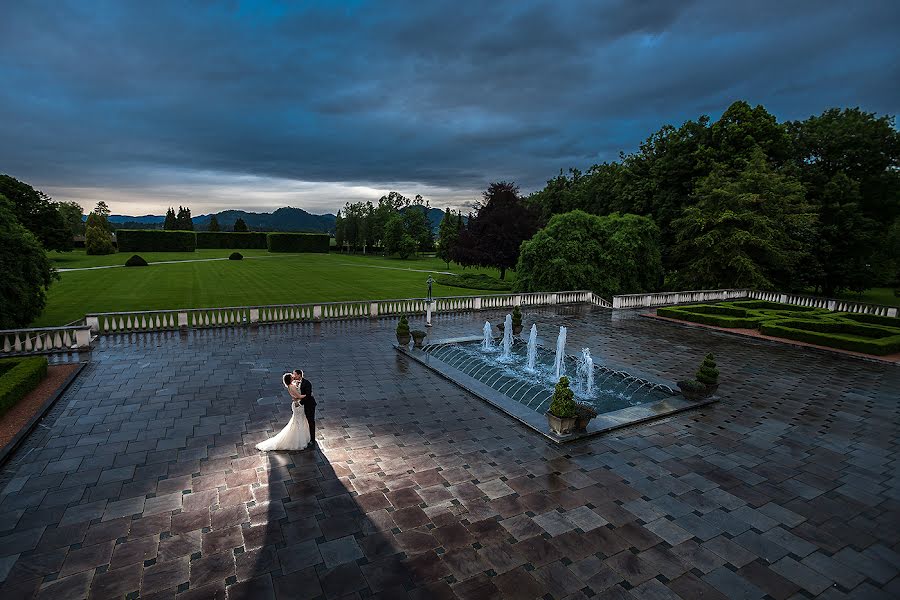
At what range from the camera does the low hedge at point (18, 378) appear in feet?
35.5

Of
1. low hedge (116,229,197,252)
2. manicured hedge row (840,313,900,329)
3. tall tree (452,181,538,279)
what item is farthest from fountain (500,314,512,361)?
low hedge (116,229,197,252)

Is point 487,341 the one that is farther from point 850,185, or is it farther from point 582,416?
point 850,185

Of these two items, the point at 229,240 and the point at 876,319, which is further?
the point at 229,240

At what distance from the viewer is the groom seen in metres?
9.27

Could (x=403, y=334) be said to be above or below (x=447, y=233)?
below

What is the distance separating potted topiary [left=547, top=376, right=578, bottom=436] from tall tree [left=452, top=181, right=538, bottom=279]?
130 ft

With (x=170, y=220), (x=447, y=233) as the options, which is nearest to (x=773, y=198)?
(x=447, y=233)

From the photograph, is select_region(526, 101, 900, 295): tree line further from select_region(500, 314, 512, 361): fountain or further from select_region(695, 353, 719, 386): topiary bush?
select_region(695, 353, 719, 386): topiary bush

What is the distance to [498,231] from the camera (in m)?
50.0

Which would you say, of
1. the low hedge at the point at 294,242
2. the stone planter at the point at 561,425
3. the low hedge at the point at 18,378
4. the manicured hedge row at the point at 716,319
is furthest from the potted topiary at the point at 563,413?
the low hedge at the point at 294,242

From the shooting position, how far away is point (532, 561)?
245 inches

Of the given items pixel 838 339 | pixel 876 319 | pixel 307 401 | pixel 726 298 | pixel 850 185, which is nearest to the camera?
pixel 307 401

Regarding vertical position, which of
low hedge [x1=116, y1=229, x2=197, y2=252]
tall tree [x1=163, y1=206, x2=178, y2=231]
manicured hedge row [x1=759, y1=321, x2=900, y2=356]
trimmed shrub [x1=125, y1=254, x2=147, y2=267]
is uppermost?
tall tree [x1=163, y1=206, x2=178, y2=231]

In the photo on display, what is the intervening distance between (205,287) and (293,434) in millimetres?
35054
